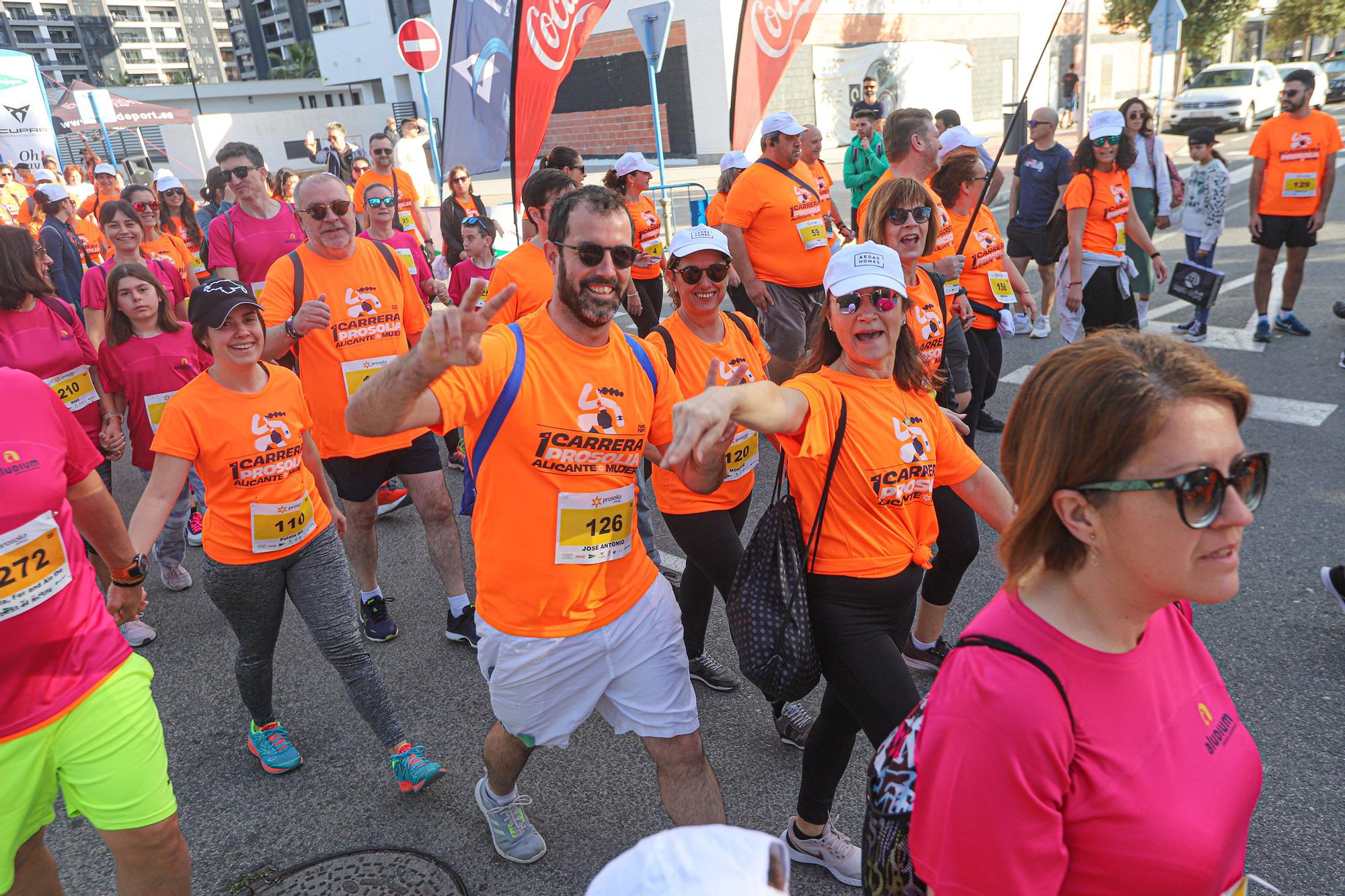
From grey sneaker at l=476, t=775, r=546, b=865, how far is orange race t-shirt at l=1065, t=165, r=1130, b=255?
5805 mm

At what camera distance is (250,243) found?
6270mm

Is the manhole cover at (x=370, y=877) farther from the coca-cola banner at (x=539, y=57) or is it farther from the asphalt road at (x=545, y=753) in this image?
the coca-cola banner at (x=539, y=57)

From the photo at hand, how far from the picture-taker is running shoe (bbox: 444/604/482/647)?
4.54 m

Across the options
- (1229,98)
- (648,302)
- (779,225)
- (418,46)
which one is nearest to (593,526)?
(779,225)

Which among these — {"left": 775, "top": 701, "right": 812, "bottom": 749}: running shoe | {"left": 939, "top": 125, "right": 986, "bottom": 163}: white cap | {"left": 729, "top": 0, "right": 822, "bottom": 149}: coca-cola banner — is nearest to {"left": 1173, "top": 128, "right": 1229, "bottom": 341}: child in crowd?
{"left": 939, "top": 125, "right": 986, "bottom": 163}: white cap

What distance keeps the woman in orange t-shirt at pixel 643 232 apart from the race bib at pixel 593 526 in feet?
14.0

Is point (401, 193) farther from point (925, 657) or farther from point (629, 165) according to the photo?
point (925, 657)

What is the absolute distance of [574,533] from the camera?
266 cm

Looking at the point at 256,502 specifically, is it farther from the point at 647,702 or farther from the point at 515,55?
the point at 515,55

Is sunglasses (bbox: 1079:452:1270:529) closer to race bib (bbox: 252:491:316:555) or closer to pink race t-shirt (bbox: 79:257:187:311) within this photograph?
race bib (bbox: 252:491:316:555)

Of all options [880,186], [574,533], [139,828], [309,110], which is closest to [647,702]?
[574,533]

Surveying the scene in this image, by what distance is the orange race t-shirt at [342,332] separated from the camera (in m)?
4.41

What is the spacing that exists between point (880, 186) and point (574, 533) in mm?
2679

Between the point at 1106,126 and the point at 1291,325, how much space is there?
3283mm
